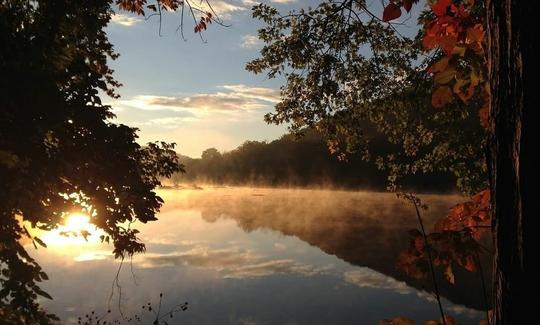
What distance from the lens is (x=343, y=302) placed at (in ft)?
56.7

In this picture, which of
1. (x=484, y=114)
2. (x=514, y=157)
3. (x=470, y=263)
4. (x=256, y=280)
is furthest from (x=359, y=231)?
(x=514, y=157)

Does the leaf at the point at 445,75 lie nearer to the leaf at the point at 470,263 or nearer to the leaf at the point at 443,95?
the leaf at the point at 443,95

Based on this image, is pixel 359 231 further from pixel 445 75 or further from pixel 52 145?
pixel 445 75

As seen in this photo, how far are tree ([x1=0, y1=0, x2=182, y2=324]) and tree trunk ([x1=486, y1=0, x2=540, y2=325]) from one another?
521 cm

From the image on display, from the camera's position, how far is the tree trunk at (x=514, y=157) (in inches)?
59.1

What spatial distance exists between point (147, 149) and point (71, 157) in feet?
6.71

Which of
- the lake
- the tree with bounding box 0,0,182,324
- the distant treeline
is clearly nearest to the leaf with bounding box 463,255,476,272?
the tree with bounding box 0,0,182,324

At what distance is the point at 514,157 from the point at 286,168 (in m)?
128

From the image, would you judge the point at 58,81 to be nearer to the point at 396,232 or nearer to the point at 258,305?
the point at 258,305

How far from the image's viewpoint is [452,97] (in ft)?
7.00

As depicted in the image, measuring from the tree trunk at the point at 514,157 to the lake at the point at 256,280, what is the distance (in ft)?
32.2

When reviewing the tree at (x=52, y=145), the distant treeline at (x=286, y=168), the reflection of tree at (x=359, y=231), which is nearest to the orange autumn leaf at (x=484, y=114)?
the tree at (x=52, y=145)

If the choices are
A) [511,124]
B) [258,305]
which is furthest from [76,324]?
[511,124]

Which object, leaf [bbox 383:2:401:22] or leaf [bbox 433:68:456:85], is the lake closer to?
leaf [bbox 383:2:401:22]
